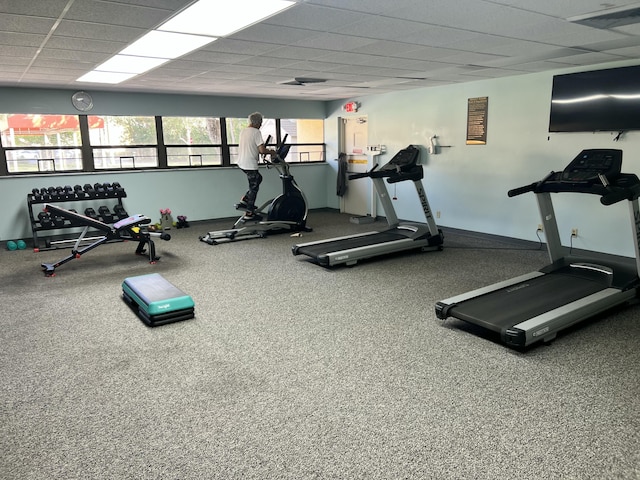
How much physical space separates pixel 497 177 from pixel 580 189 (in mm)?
2632

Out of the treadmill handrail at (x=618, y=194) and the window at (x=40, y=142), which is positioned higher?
the window at (x=40, y=142)

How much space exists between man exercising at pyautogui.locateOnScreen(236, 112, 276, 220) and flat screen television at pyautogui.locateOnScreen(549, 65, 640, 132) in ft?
13.5

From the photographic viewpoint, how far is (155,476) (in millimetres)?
2172

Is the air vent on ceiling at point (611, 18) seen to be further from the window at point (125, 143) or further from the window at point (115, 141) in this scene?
the window at point (125, 143)

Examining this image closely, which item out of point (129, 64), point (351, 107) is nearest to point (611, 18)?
point (129, 64)

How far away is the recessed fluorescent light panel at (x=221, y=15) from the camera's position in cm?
300

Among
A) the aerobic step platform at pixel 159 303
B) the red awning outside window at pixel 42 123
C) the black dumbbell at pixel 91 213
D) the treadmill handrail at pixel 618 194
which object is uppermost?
the red awning outside window at pixel 42 123

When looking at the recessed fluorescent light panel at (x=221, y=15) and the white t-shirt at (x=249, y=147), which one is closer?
the recessed fluorescent light panel at (x=221, y=15)

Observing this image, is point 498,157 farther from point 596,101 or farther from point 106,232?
point 106,232

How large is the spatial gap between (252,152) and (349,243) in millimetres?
2372

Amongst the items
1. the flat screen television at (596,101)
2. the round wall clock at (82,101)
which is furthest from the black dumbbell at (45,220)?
the flat screen television at (596,101)

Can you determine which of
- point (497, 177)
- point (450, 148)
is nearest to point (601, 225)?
point (497, 177)

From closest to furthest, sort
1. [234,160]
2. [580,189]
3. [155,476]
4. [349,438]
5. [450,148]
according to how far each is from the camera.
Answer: [155,476] → [349,438] → [580,189] → [450,148] → [234,160]

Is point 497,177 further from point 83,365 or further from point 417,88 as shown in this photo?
point 83,365
